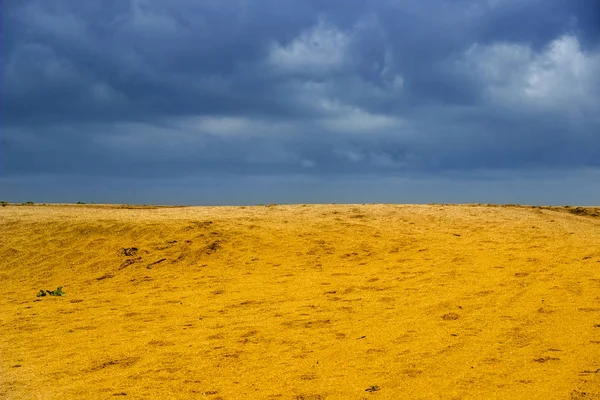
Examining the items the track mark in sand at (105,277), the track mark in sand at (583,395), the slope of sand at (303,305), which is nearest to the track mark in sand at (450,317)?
the slope of sand at (303,305)

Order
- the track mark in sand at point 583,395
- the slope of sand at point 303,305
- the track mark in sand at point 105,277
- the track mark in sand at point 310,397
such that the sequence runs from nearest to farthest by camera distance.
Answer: the track mark in sand at point 583,395 → the track mark in sand at point 310,397 → the slope of sand at point 303,305 → the track mark in sand at point 105,277

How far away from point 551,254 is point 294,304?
609 cm

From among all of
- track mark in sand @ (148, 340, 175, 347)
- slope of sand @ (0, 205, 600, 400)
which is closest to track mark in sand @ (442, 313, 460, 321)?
slope of sand @ (0, 205, 600, 400)

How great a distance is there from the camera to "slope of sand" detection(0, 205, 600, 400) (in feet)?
16.8

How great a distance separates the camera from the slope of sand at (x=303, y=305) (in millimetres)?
5113

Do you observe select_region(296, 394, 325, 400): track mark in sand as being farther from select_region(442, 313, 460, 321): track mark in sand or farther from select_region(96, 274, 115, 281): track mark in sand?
select_region(96, 274, 115, 281): track mark in sand

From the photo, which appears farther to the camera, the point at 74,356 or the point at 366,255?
the point at 366,255

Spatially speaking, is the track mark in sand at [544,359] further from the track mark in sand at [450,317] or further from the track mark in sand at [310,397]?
the track mark in sand at [310,397]

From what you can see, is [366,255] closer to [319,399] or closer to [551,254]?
[551,254]

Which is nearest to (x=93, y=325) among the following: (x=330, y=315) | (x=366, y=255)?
(x=330, y=315)

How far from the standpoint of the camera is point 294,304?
320 inches

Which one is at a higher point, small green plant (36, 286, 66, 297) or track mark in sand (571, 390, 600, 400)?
track mark in sand (571, 390, 600, 400)

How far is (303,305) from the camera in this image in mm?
8008

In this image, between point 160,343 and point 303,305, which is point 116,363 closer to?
point 160,343
